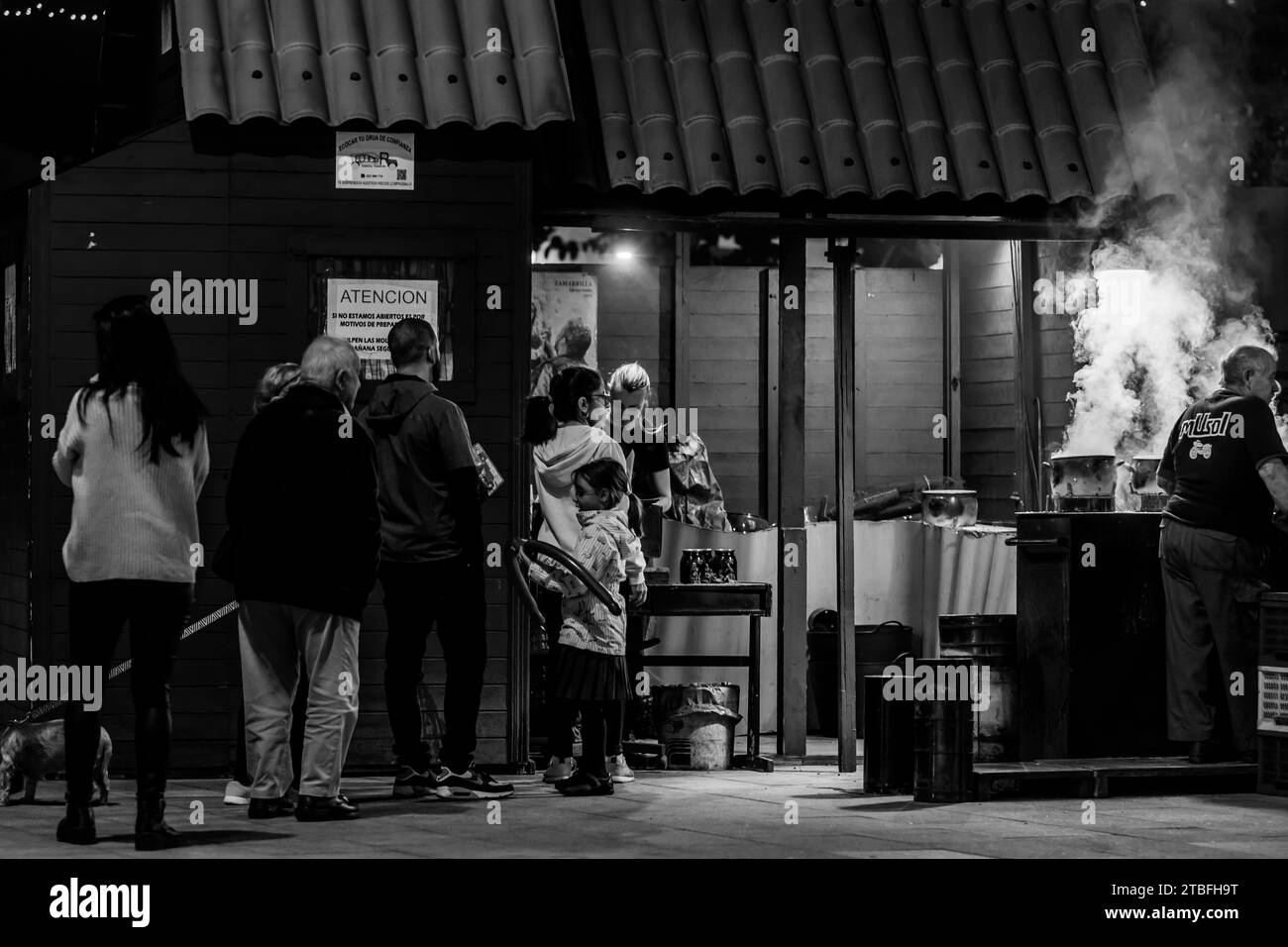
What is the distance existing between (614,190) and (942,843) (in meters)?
5.04

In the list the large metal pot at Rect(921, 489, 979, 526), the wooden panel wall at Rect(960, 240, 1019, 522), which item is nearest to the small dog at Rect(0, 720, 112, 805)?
the large metal pot at Rect(921, 489, 979, 526)

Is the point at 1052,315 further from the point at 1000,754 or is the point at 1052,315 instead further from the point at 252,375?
the point at 252,375

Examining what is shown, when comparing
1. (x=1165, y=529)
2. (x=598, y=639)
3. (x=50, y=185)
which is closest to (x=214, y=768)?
(x=598, y=639)

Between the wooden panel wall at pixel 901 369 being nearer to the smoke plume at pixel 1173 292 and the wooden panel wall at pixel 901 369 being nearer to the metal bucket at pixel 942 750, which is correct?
the smoke plume at pixel 1173 292

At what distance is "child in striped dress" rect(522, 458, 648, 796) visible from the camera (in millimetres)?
9609

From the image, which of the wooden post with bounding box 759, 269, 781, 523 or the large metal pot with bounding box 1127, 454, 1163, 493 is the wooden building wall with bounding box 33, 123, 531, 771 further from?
the wooden post with bounding box 759, 269, 781, 523

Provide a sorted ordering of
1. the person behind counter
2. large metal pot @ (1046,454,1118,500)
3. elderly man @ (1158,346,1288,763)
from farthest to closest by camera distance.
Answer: the person behind counter, large metal pot @ (1046,454,1118,500), elderly man @ (1158,346,1288,763)

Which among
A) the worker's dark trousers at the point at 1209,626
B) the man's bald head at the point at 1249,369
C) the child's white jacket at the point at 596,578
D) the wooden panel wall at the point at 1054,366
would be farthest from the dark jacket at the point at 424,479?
the wooden panel wall at the point at 1054,366

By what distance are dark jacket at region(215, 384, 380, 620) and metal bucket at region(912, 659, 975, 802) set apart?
3003 mm

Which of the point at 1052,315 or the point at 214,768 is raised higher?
the point at 1052,315

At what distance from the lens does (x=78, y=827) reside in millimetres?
7793

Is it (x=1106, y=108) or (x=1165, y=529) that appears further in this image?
(x=1106, y=108)

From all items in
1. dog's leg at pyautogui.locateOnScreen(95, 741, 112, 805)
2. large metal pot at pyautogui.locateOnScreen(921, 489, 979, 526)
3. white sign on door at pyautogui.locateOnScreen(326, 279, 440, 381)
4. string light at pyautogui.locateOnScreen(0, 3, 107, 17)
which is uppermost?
string light at pyautogui.locateOnScreen(0, 3, 107, 17)
